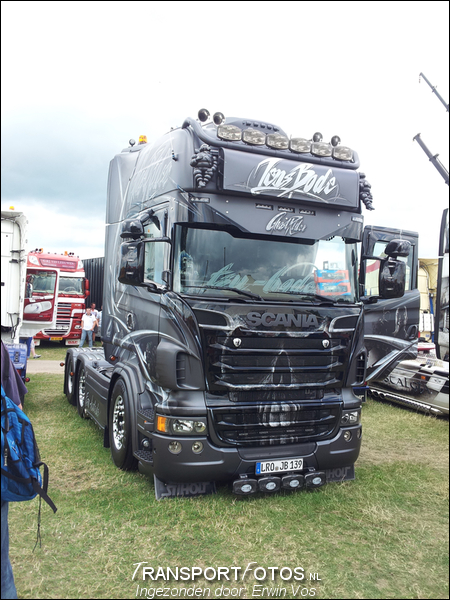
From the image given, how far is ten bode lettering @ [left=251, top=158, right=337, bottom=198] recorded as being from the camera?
193 inches

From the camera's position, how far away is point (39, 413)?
8.49 meters

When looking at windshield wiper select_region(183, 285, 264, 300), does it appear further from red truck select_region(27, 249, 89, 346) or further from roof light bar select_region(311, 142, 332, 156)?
red truck select_region(27, 249, 89, 346)

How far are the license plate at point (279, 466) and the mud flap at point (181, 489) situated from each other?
1.92 ft

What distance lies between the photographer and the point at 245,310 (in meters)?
4.67

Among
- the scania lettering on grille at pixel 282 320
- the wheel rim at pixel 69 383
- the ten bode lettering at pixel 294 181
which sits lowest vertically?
the wheel rim at pixel 69 383

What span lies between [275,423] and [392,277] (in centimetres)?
198

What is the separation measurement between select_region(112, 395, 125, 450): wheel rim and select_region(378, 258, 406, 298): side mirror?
3.14 metres

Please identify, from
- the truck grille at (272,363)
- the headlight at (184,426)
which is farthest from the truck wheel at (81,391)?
the truck grille at (272,363)

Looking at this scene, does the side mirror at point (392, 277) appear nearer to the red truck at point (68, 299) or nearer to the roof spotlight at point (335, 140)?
the roof spotlight at point (335, 140)

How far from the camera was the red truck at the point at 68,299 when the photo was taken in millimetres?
19531

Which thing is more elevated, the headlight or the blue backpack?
the blue backpack

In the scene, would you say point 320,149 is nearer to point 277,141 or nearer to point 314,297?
point 277,141

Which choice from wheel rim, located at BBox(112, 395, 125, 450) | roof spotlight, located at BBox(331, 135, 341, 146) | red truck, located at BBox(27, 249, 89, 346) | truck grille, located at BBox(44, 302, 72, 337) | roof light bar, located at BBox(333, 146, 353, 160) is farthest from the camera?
truck grille, located at BBox(44, 302, 72, 337)

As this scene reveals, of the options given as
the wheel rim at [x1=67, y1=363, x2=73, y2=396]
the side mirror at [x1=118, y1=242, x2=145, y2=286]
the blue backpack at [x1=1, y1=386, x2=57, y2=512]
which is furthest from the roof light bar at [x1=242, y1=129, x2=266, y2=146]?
the wheel rim at [x1=67, y1=363, x2=73, y2=396]
